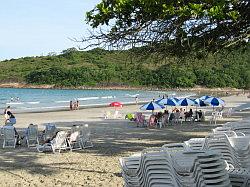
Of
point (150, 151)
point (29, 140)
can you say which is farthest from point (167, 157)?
point (29, 140)

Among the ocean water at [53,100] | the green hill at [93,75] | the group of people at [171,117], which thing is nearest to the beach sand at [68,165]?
the group of people at [171,117]

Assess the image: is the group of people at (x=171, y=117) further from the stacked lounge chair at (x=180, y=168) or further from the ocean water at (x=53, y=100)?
the ocean water at (x=53, y=100)

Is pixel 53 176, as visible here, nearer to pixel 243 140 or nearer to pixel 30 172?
pixel 30 172

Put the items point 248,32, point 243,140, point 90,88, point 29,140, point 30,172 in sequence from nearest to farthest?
point 243,140, point 248,32, point 30,172, point 29,140, point 90,88

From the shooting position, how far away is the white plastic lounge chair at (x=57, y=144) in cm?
1205

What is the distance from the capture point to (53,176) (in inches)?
351

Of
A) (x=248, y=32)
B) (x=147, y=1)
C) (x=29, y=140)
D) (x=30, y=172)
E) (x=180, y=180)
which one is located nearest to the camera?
(x=180, y=180)

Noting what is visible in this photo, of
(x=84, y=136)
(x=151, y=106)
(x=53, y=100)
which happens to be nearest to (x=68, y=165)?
(x=84, y=136)

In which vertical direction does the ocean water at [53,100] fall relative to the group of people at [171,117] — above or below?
below

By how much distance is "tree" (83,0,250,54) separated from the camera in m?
7.46

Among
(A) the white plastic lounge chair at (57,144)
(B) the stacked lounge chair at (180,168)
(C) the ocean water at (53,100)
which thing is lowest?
(C) the ocean water at (53,100)

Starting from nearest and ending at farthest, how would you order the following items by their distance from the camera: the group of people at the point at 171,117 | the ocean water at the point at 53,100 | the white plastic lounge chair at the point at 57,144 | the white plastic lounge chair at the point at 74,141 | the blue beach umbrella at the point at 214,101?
the white plastic lounge chair at the point at 57,144 → the white plastic lounge chair at the point at 74,141 → the group of people at the point at 171,117 → the blue beach umbrella at the point at 214,101 → the ocean water at the point at 53,100

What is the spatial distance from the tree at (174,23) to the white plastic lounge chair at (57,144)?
14.8 feet

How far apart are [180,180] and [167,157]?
284 millimetres
